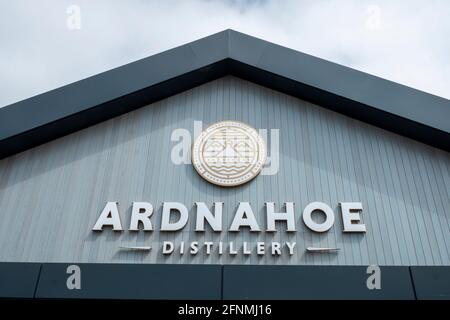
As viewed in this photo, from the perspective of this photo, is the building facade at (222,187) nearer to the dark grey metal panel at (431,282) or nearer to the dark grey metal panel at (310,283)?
the dark grey metal panel at (431,282)

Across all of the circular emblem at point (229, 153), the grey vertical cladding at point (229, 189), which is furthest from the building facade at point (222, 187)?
the circular emblem at point (229, 153)

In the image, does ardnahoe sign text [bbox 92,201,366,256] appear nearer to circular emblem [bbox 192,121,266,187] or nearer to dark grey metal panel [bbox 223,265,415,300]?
circular emblem [bbox 192,121,266,187]

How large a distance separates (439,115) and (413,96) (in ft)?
2.16

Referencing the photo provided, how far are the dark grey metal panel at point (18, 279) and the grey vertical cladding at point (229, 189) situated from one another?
4.17 feet

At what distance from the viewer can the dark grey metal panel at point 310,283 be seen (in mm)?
6230

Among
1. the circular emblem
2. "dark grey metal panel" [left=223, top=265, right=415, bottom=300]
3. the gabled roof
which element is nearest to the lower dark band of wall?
"dark grey metal panel" [left=223, top=265, right=415, bottom=300]

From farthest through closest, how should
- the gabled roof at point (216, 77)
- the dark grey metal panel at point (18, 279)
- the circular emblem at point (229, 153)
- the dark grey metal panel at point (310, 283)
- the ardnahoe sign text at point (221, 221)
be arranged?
the gabled roof at point (216, 77) < the circular emblem at point (229, 153) < the ardnahoe sign text at point (221, 221) < the dark grey metal panel at point (18, 279) < the dark grey metal panel at point (310, 283)

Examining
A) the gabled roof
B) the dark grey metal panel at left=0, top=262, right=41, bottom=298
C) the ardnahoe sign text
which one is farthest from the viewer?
the gabled roof

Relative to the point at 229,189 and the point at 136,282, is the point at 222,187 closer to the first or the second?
the point at 229,189

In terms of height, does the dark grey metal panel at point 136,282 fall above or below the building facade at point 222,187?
below

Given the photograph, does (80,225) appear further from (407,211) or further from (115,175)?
(407,211)

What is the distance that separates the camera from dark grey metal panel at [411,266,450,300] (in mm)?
6289
